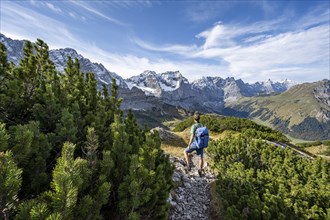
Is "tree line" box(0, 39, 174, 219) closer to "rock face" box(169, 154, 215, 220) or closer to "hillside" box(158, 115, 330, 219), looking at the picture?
"rock face" box(169, 154, 215, 220)

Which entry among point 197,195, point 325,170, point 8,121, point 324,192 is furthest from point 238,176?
point 8,121

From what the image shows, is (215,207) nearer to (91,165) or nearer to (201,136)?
(201,136)

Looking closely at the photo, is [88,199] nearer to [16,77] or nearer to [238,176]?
[16,77]

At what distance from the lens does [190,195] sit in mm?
12969

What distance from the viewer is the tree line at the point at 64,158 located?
2.78m

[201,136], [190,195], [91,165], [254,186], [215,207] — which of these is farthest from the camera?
[201,136]

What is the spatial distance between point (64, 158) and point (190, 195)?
11.2 metres

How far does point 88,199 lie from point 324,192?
936 cm

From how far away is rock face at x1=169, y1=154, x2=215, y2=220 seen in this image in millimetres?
10914

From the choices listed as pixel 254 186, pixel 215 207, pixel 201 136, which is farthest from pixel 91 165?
pixel 201 136

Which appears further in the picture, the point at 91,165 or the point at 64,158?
the point at 91,165

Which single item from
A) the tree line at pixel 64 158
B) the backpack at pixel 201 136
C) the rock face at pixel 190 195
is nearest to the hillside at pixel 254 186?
the rock face at pixel 190 195

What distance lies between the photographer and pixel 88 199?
3.81m

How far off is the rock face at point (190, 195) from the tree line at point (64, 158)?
2.33m
